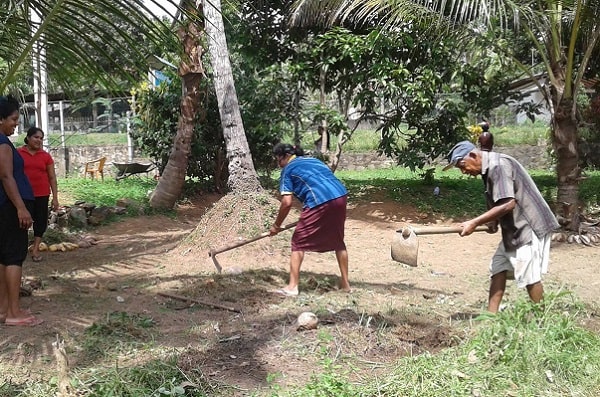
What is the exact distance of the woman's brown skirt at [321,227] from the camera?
5664 mm

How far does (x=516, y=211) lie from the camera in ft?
14.7

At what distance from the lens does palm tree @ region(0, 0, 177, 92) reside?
377 centimetres

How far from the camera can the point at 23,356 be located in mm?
4117

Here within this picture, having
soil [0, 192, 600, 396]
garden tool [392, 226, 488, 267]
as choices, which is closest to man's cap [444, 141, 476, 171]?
garden tool [392, 226, 488, 267]

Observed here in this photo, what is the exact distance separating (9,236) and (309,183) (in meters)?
2.49

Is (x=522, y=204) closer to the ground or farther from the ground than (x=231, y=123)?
closer to the ground

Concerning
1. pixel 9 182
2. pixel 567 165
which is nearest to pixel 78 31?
pixel 9 182

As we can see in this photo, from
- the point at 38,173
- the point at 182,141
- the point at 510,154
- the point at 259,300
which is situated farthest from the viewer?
the point at 510,154

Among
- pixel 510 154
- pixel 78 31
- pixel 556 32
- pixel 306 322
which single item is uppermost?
pixel 556 32

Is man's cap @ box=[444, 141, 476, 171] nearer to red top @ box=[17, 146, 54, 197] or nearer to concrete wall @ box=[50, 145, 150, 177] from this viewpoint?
red top @ box=[17, 146, 54, 197]

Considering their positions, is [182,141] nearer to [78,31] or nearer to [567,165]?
[567,165]

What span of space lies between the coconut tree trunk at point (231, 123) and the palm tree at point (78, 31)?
13.3 ft

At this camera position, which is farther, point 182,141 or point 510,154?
point 510,154

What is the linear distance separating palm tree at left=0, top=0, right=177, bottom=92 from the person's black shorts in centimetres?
96
